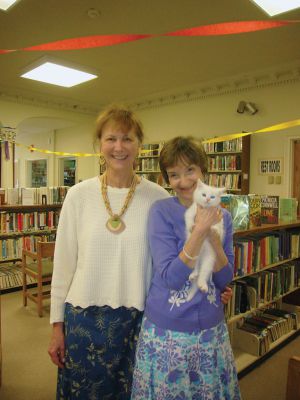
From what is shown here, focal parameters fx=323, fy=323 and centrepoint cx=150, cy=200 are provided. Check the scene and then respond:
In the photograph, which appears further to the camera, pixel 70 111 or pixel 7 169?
pixel 70 111

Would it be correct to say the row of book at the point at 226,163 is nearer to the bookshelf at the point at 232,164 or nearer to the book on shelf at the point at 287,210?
the bookshelf at the point at 232,164

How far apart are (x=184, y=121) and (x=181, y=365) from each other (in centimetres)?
585

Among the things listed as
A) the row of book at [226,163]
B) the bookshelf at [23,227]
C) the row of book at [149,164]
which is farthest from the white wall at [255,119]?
the bookshelf at [23,227]

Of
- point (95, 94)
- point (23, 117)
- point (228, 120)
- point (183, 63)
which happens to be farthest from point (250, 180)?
point (23, 117)

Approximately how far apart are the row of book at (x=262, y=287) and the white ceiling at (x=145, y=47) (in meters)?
2.70

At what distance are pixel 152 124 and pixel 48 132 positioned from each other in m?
4.07

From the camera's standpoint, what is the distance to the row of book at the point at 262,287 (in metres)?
2.44

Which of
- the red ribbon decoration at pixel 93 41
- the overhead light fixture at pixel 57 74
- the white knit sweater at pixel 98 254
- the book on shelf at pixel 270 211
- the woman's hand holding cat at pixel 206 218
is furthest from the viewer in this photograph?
the overhead light fixture at pixel 57 74

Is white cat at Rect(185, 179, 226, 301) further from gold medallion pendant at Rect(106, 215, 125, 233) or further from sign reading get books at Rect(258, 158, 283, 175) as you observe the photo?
sign reading get books at Rect(258, 158, 283, 175)

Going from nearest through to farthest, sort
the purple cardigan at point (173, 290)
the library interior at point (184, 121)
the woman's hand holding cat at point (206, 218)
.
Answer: the woman's hand holding cat at point (206, 218), the purple cardigan at point (173, 290), the library interior at point (184, 121)

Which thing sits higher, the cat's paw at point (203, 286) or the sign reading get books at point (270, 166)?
the sign reading get books at point (270, 166)

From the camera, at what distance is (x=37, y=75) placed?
539 centimetres

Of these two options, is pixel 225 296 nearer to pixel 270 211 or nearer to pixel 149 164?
pixel 270 211

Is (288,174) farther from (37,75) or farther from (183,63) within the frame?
(37,75)
